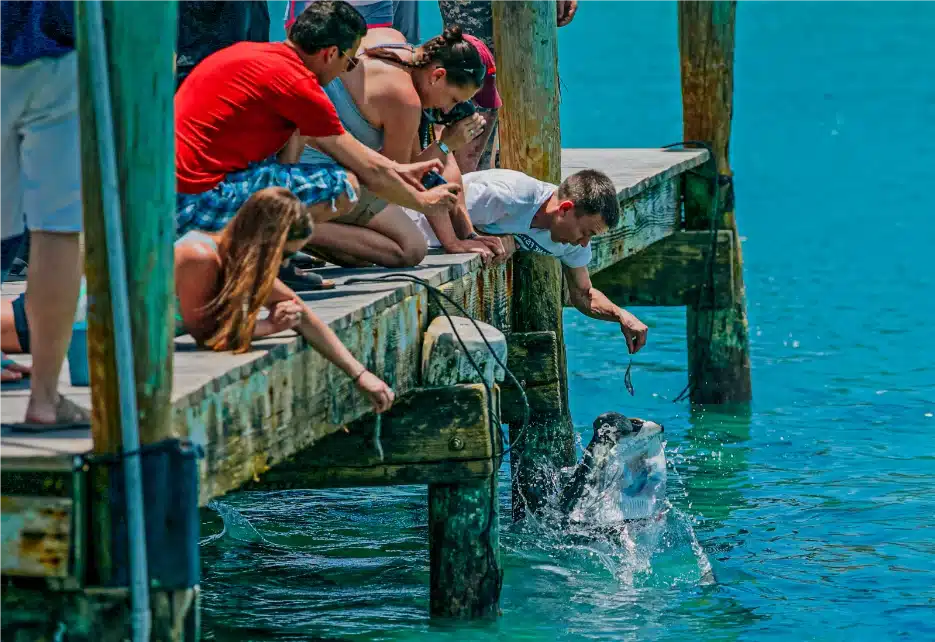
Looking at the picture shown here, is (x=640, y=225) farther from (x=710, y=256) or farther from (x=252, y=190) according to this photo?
(x=252, y=190)

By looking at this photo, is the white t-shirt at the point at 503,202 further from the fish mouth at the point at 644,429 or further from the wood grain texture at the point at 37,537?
the wood grain texture at the point at 37,537

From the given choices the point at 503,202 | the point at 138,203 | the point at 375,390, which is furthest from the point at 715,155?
the point at 138,203

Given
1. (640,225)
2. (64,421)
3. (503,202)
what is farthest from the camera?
(640,225)

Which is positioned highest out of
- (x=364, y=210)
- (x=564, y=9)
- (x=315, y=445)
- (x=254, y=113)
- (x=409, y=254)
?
(x=564, y=9)

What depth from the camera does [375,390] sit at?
15.9ft

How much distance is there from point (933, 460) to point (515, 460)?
10.3 feet

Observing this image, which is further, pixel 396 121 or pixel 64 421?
pixel 396 121

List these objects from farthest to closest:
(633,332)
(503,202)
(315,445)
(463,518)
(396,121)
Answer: (633,332)
(503,202)
(396,121)
(463,518)
(315,445)

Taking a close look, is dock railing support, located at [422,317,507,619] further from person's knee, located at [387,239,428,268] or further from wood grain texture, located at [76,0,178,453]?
wood grain texture, located at [76,0,178,453]

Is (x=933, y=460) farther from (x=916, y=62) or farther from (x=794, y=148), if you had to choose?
(x=916, y=62)

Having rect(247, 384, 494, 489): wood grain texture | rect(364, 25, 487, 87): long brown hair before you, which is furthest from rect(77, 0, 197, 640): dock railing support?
rect(364, 25, 487, 87): long brown hair

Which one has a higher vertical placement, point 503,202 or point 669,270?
point 503,202

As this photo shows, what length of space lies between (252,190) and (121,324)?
5.84ft

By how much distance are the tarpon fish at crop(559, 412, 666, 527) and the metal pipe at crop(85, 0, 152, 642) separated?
3.94m
